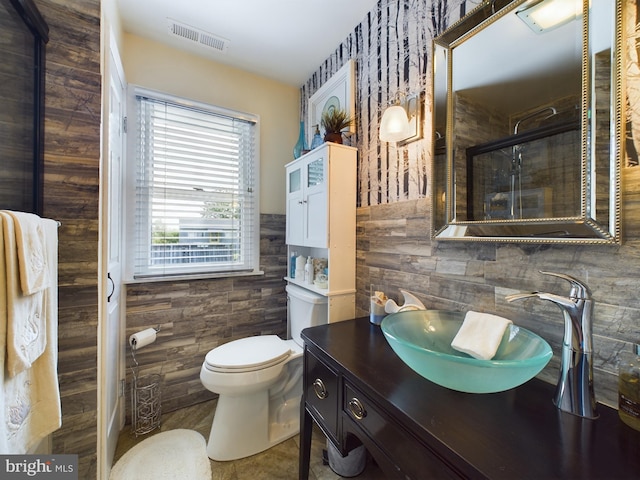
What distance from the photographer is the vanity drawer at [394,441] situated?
0.59m

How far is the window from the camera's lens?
1.74 m

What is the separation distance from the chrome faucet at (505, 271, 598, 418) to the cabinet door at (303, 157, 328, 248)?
3.43 feet

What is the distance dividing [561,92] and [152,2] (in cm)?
200

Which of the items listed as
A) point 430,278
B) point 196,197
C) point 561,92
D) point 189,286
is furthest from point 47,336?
point 561,92

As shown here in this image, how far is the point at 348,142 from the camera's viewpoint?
1.70 meters

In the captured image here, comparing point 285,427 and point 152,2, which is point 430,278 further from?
point 152,2

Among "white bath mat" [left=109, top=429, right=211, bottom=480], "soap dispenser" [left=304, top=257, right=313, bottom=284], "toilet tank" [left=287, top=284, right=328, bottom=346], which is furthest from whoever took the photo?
"soap dispenser" [left=304, top=257, right=313, bottom=284]

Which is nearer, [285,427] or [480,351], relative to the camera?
[480,351]

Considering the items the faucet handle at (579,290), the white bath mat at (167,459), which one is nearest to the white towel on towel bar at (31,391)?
the white bath mat at (167,459)

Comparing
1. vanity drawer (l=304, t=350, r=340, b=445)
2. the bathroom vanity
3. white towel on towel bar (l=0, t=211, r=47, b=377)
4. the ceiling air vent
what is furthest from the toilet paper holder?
the ceiling air vent

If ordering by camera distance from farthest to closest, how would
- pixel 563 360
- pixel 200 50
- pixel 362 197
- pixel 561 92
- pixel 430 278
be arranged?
pixel 200 50 < pixel 362 197 < pixel 430 278 < pixel 561 92 < pixel 563 360

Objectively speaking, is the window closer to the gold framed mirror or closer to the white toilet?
the white toilet

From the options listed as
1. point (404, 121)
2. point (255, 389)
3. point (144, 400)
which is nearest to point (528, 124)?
point (404, 121)

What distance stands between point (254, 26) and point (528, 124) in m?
1.63
